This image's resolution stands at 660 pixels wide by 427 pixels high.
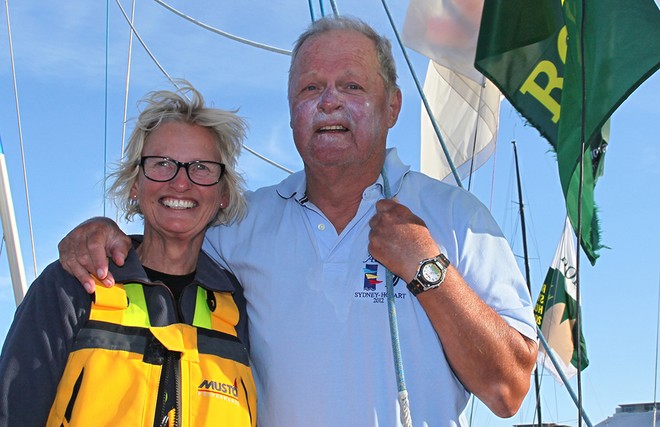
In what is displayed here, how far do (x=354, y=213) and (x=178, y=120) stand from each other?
0.80m

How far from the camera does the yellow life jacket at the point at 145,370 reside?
2740 millimetres

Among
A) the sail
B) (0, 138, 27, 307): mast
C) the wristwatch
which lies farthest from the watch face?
(0, 138, 27, 307): mast

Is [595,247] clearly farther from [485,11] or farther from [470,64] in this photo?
[470,64]

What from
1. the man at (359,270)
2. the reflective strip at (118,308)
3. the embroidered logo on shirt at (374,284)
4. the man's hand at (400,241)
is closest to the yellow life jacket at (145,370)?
the reflective strip at (118,308)

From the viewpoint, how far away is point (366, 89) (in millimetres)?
3385

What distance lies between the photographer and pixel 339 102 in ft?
10.8

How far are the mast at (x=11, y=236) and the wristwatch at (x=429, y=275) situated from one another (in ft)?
14.7

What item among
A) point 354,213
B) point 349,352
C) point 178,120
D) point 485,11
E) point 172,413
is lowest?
point 172,413

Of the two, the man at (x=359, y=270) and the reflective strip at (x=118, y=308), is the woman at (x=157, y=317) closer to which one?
the reflective strip at (x=118, y=308)

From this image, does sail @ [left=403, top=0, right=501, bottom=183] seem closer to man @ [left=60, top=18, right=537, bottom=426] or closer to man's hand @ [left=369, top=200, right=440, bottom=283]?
man @ [left=60, top=18, right=537, bottom=426]

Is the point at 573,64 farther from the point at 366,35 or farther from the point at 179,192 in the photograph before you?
the point at 179,192

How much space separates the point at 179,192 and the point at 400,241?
2.93 feet

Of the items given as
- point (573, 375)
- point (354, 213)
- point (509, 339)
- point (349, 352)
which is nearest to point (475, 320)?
point (509, 339)

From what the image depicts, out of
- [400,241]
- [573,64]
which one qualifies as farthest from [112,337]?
[573,64]
